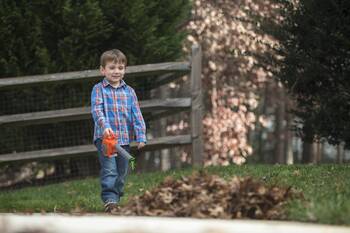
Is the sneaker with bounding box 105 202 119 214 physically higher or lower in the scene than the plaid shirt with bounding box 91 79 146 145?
lower

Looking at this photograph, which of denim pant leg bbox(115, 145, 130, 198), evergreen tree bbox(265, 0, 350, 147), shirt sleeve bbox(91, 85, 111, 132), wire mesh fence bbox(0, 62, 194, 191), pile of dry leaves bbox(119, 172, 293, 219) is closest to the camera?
pile of dry leaves bbox(119, 172, 293, 219)

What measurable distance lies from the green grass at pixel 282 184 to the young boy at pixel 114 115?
0.99 feet

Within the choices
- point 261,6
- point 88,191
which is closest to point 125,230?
point 88,191

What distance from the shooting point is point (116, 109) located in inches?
288

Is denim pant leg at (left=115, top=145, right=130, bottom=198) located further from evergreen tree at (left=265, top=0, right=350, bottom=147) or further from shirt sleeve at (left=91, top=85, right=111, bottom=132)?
evergreen tree at (left=265, top=0, right=350, bottom=147)

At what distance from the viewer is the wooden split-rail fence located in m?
10.4

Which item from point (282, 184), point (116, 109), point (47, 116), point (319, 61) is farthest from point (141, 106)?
point (282, 184)

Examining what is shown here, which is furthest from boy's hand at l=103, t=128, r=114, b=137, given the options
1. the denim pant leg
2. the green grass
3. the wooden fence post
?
the wooden fence post

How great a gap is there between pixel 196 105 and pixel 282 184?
493 centimetres

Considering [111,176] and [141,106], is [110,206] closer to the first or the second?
[111,176]

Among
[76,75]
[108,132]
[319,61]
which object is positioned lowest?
[108,132]

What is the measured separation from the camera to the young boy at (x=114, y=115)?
714 cm

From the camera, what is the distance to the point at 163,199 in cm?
546

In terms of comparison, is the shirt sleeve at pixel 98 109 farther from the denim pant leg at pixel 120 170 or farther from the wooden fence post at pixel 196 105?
the wooden fence post at pixel 196 105
